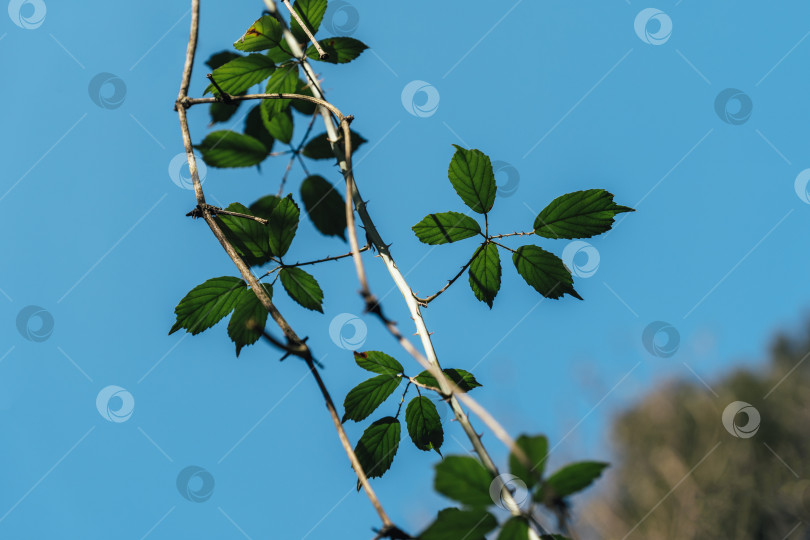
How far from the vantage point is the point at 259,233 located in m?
Answer: 0.73

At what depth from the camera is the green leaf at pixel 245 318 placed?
676 millimetres

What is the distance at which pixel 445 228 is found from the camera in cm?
72

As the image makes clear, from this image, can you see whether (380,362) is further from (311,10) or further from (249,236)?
(311,10)

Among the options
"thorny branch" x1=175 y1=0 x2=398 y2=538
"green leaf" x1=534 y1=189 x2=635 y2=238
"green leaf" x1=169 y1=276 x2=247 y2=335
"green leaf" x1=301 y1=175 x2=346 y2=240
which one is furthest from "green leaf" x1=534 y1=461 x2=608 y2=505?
"green leaf" x1=301 y1=175 x2=346 y2=240

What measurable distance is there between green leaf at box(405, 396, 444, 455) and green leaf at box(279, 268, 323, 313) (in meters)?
0.19

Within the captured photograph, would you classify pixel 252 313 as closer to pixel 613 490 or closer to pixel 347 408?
pixel 347 408

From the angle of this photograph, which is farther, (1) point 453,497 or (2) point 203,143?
(2) point 203,143

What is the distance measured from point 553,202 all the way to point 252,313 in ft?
1.45

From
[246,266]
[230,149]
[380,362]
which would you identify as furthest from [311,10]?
[380,362]

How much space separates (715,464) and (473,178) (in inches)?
481

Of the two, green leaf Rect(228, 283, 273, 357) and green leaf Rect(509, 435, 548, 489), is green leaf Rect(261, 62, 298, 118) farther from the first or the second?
green leaf Rect(509, 435, 548, 489)

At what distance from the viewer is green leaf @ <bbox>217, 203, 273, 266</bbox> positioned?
→ 0.72 metres

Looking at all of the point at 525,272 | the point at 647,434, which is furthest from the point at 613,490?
the point at 525,272

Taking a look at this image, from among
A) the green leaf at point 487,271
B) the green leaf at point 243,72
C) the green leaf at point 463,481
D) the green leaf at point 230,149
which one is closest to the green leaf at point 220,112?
the green leaf at point 230,149
